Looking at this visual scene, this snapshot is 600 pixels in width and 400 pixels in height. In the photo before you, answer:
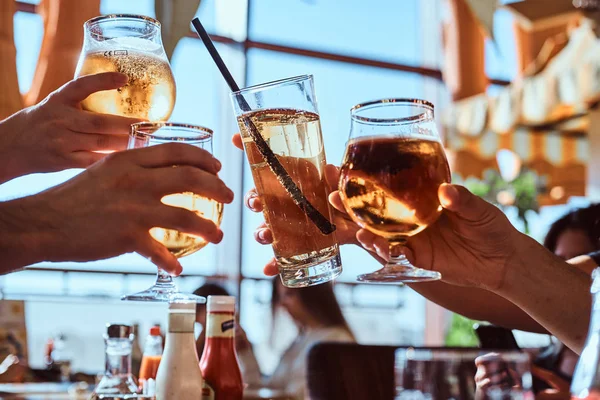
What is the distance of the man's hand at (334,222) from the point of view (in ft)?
3.96

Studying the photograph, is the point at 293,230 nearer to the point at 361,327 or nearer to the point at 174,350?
the point at 174,350

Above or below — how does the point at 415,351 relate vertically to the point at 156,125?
below

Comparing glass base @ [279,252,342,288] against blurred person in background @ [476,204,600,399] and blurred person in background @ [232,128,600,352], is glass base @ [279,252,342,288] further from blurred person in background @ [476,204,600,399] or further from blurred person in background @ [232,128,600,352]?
blurred person in background @ [476,204,600,399]

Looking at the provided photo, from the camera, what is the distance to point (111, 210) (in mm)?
817

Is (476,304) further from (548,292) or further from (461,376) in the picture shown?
(461,376)

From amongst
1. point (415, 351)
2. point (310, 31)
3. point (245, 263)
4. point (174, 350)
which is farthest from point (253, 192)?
point (310, 31)

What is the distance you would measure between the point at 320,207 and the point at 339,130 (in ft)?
13.0

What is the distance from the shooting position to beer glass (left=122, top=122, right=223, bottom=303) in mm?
968

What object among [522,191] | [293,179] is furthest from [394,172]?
[522,191]

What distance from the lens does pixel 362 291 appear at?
6.51 metres

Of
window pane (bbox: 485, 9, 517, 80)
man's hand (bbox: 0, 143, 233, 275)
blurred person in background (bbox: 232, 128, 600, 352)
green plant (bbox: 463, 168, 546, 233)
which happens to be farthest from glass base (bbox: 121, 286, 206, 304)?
window pane (bbox: 485, 9, 517, 80)

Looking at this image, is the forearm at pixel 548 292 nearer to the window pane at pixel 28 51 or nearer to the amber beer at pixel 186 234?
the amber beer at pixel 186 234

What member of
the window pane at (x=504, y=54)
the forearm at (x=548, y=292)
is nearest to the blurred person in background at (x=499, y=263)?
the forearm at (x=548, y=292)

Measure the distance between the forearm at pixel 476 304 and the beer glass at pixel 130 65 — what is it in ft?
2.10
